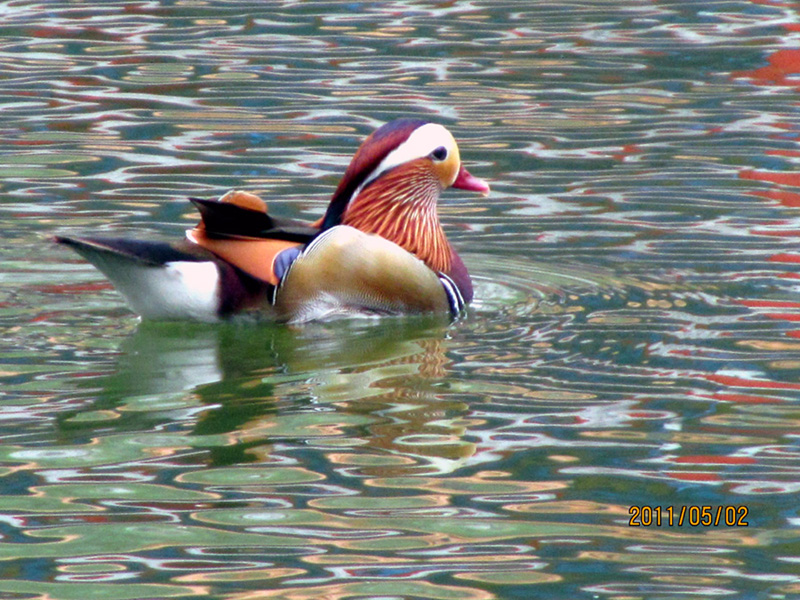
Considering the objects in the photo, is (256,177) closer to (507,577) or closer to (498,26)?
(498,26)

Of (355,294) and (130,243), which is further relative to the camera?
(355,294)

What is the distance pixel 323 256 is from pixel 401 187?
82cm

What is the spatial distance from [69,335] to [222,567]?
8.37ft

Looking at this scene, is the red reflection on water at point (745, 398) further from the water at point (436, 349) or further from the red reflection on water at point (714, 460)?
the red reflection on water at point (714, 460)

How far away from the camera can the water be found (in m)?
4.36

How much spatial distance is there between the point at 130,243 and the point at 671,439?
2.36 metres

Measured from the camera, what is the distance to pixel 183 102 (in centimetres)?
1115

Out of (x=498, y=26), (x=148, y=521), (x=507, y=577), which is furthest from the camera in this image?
(x=498, y=26)

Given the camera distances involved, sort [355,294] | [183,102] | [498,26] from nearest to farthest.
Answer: [355,294] < [183,102] < [498,26]

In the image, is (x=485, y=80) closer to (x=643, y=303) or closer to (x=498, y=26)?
(x=498, y=26)

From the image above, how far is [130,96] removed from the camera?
11.3 meters

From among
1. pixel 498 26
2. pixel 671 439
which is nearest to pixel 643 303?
pixel 671 439

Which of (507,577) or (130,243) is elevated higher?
(130,243)
